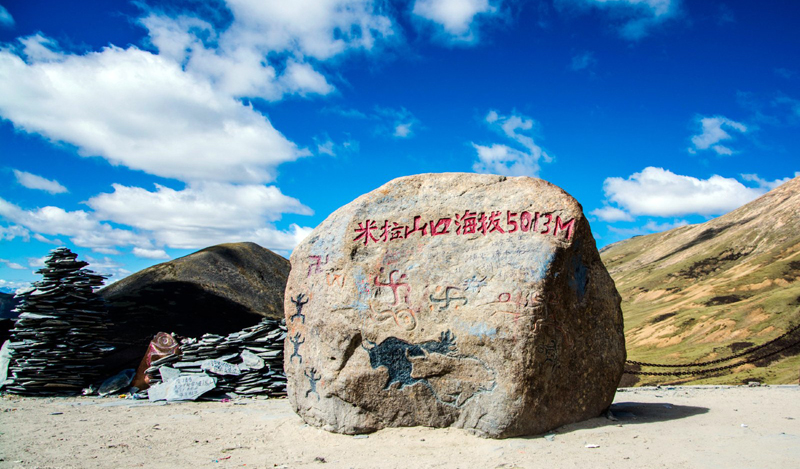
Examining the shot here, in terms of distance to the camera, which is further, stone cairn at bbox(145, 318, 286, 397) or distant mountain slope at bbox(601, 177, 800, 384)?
distant mountain slope at bbox(601, 177, 800, 384)

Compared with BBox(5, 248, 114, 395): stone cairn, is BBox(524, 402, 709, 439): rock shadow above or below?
below

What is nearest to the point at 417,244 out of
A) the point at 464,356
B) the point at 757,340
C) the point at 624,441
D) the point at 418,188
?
the point at 418,188

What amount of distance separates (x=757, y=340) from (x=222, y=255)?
64.0ft

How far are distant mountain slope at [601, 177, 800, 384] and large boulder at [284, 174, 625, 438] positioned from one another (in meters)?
10.9

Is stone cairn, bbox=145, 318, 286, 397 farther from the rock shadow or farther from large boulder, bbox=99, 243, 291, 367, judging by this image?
the rock shadow

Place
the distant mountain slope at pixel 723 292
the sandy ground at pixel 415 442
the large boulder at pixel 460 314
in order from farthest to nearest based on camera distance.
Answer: the distant mountain slope at pixel 723 292, the large boulder at pixel 460 314, the sandy ground at pixel 415 442

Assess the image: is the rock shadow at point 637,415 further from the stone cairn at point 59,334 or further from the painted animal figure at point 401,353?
the stone cairn at point 59,334

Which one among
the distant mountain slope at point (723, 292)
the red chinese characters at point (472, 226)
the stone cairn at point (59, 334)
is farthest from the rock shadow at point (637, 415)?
the stone cairn at point (59, 334)

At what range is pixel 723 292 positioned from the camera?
1230 inches

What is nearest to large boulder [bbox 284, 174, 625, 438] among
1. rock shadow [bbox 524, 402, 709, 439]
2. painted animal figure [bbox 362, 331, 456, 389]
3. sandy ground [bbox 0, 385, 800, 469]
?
painted animal figure [bbox 362, 331, 456, 389]

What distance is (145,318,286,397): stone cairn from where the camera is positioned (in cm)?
1150

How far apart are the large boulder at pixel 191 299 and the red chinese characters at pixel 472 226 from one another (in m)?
9.40

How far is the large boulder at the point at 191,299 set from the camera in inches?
568

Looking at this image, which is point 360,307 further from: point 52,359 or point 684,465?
point 52,359
